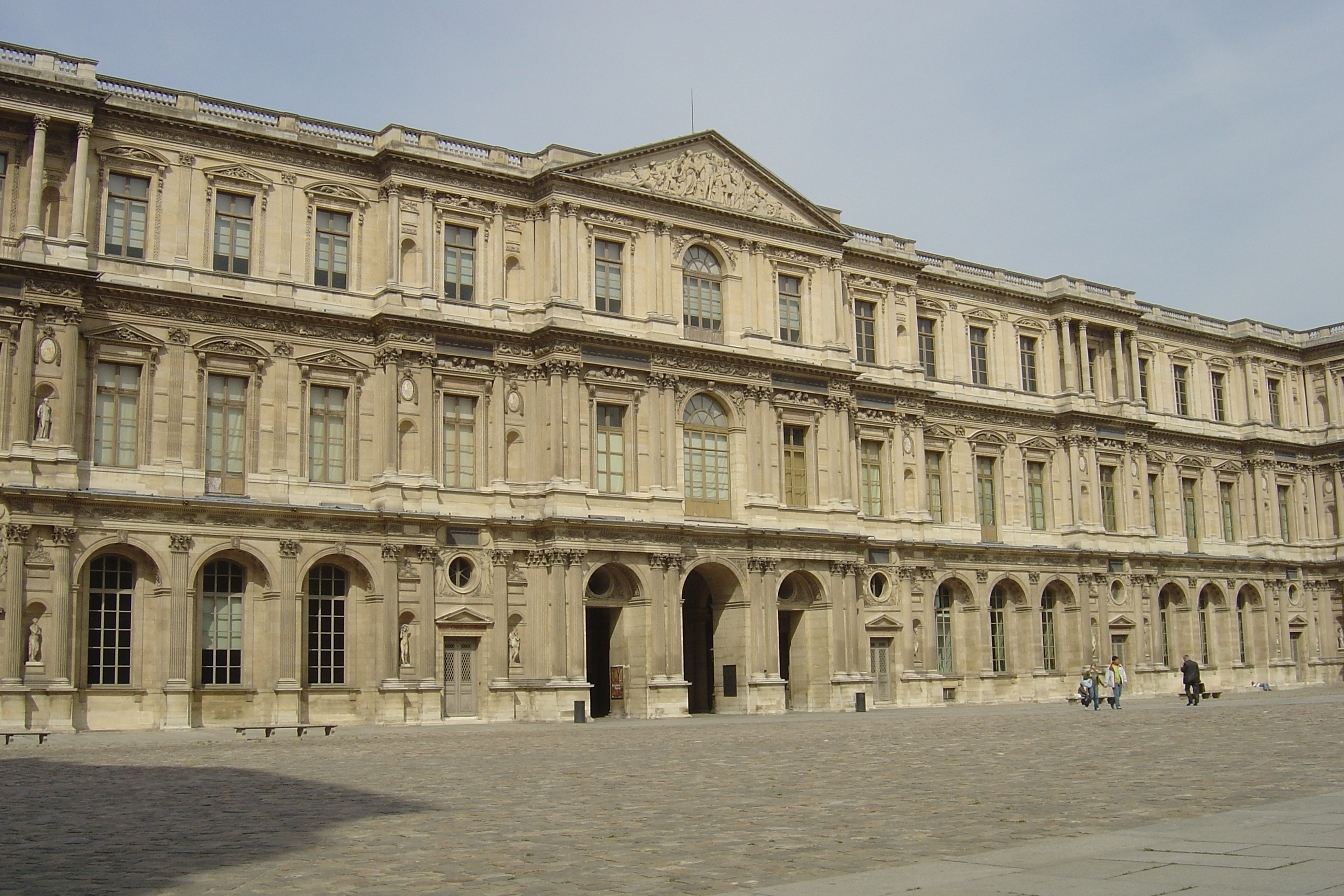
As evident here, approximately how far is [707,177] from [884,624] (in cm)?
1704

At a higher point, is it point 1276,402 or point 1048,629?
point 1276,402

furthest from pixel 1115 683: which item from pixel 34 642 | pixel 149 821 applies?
pixel 149 821

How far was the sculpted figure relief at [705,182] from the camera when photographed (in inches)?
1692

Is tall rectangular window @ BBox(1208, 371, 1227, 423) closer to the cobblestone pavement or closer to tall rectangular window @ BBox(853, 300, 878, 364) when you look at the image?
tall rectangular window @ BBox(853, 300, 878, 364)

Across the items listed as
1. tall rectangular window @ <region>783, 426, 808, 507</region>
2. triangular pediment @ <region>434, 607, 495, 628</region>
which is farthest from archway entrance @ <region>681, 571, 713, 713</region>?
triangular pediment @ <region>434, 607, 495, 628</region>

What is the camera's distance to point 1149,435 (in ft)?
195

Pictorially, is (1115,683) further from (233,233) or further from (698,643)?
(233,233)

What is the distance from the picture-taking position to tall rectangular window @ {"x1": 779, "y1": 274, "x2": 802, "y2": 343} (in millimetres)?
46000

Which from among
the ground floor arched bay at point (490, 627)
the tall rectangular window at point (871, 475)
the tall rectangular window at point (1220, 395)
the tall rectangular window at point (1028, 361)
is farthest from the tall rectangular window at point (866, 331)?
the tall rectangular window at point (1220, 395)

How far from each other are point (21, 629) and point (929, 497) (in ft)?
105

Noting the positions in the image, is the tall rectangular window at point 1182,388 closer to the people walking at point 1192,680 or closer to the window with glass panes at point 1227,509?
the window with glass panes at point 1227,509

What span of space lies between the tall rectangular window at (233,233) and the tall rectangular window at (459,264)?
5.66 metres

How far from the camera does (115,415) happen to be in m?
35.0

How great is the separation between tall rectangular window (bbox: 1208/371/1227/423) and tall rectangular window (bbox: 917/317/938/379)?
738 inches
